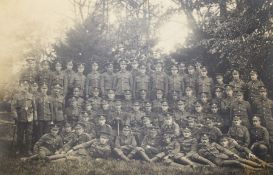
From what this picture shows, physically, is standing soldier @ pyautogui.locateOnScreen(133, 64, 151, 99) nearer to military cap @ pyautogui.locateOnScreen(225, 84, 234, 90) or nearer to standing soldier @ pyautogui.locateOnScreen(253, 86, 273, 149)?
military cap @ pyautogui.locateOnScreen(225, 84, 234, 90)

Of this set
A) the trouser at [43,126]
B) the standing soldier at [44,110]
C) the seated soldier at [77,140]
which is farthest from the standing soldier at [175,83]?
the trouser at [43,126]

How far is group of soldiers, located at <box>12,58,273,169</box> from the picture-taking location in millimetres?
7086

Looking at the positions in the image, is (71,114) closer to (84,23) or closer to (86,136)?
(86,136)

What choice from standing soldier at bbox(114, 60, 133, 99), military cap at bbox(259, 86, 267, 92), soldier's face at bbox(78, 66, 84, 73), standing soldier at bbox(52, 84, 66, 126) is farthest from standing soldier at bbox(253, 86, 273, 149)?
standing soldier at bbox(52, 84, 66, 126)

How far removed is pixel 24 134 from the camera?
770 centimetres

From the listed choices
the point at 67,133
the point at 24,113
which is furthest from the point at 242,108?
the point at 24,113

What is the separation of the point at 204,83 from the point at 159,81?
102 cm

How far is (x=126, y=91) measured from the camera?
8883mm

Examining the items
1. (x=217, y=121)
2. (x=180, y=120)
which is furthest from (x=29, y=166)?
(x=217, y=121)

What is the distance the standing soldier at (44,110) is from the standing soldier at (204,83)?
321 centimetres

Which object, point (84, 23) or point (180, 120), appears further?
point (84, 23)

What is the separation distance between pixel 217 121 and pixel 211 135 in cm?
53

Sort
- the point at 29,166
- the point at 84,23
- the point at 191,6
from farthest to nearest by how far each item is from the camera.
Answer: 1. the point at 191,6
2. the point at 84,23
3. the point at 29,166

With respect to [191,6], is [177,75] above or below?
below
